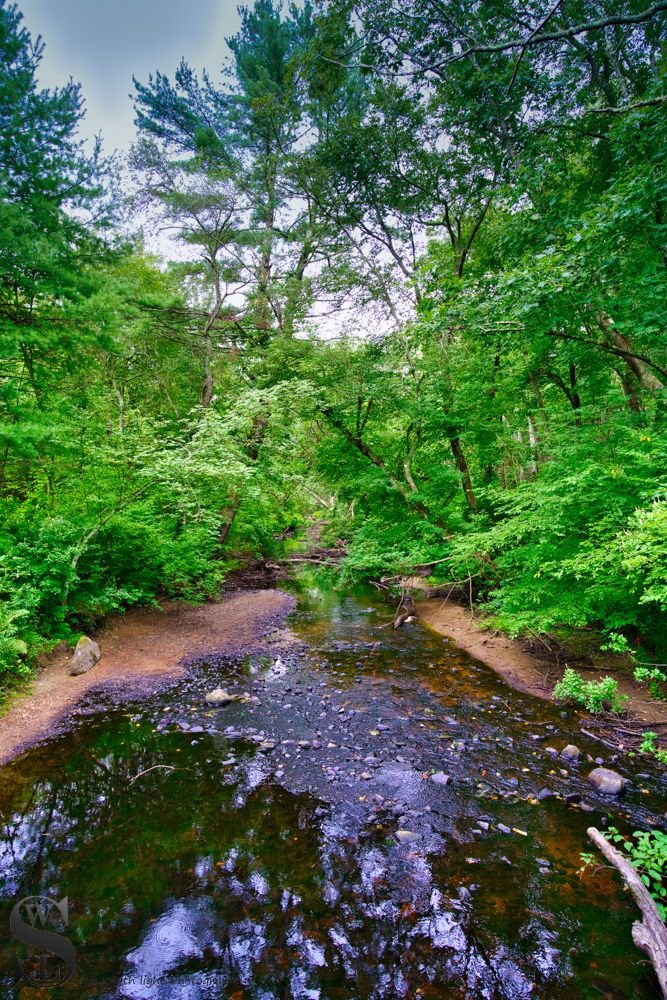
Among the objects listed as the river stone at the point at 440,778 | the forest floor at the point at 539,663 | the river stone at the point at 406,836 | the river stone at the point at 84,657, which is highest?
the river stone at the point at 84,657

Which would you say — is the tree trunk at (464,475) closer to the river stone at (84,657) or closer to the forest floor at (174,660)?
the forest floor at (174,660)

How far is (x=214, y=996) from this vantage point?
2867 millimetres

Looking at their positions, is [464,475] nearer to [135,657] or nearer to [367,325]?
[367,325]

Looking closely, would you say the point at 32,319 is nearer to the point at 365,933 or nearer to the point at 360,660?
the point at 360,660

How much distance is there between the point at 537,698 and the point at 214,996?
6033 mm

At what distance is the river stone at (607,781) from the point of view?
466 centimetres

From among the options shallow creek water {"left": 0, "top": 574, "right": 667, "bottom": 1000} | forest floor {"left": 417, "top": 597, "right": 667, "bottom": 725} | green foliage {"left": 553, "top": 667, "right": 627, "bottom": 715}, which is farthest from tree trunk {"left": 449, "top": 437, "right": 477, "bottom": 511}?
green foliage {"left": 553, "top": 667, "right": 627, "bottom": 715}

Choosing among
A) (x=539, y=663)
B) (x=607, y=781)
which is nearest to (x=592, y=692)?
(x=607, y=781)

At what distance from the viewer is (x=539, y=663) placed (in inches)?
322

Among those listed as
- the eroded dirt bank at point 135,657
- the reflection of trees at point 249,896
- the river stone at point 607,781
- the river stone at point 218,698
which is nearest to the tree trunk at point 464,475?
the eroded dirt bank at point 135,657

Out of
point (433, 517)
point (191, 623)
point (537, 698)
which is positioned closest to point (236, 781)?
point (537, 698)

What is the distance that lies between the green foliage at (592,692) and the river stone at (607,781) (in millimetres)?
746

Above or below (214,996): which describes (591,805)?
below

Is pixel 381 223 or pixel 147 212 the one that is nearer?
pixel 381 223
